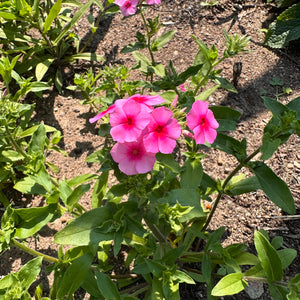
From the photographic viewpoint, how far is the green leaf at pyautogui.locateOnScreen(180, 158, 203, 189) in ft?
6.43

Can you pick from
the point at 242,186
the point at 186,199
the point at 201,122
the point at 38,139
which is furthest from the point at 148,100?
the point at 242,186

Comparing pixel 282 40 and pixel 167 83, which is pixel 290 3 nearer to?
pixel 282 40

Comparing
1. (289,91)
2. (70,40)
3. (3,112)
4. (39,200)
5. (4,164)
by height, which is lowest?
(39,200)

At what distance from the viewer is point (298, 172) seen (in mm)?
2760

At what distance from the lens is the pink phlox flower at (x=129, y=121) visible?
1449 millimetres

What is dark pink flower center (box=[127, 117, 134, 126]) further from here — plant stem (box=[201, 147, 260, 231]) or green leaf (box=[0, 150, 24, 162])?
green leaf (box=[0, 150, 24, 162])

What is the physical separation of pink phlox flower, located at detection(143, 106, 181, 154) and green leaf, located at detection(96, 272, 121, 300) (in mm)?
786

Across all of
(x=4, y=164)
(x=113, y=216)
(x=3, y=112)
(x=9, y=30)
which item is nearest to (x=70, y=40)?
(x=9, y=30)

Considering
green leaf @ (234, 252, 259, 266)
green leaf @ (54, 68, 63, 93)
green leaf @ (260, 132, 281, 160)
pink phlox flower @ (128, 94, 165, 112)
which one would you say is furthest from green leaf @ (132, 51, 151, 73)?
green leaf @ (234, 252, 259, 266)

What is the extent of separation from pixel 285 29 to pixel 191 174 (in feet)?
7.27

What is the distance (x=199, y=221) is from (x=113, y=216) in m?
0.90

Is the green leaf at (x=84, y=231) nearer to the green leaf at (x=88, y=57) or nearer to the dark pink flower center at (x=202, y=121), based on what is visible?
the dark pink flower center at (x=202, y=121)

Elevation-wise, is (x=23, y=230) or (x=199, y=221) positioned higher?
(x=23, y=230)

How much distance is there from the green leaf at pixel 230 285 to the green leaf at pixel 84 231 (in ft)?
1.91
